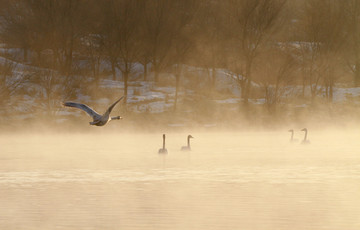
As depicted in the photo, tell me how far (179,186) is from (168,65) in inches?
1913

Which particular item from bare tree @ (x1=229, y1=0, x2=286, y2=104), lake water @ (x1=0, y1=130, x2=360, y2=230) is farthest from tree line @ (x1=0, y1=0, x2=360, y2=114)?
lake water @ (x1=0, y1=130, x2=360, y2=230)

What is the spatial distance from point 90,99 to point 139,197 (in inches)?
1790

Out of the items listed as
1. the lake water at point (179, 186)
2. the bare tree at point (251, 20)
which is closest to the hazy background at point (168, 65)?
the bare tree at point (251, 20)

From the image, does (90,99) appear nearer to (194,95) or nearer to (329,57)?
(194,95)

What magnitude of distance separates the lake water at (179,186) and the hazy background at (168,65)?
1804 cm

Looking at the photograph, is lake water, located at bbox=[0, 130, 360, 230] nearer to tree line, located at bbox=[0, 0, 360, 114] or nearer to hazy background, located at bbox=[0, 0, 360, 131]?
hazy background, located at bbox=[0, 0, 360, 131]

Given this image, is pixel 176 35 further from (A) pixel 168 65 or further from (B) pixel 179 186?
(B) pixel 179 186

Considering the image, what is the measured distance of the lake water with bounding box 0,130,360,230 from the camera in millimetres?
17000

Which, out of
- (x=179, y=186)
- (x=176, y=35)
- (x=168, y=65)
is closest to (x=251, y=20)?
(x=176, y=35)

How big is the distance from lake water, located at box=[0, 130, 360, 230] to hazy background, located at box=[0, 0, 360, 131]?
18.0 m

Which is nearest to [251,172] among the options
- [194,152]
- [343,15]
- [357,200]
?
[357,200]

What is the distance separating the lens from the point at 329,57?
237 ft

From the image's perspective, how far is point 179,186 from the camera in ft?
76.1

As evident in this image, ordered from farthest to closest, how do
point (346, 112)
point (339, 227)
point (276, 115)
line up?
point (346, 112), point (276, 115), point (339, 227)
